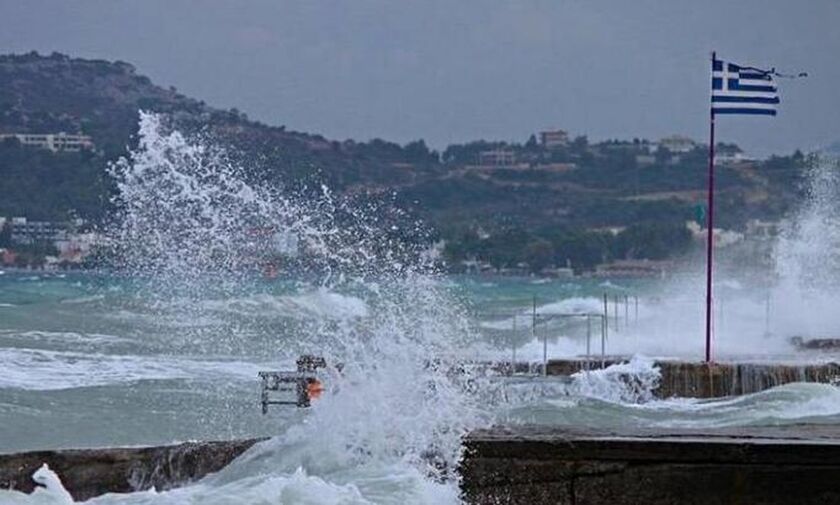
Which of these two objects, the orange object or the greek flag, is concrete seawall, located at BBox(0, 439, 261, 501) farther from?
the greek flag

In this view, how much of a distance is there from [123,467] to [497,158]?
105381 millimetres

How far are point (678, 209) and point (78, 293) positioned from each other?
5391 cm

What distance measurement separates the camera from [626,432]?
939 centimetres

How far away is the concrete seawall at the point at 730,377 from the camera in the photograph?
26.2 meters

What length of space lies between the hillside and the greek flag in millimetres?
36527

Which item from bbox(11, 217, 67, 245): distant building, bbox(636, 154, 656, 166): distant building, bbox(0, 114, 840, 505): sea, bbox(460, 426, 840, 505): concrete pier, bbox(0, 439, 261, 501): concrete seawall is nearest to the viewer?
bbox(460, 426, 840, 505): concrete pier

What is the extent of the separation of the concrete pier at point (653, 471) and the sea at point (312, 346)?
1.05ft

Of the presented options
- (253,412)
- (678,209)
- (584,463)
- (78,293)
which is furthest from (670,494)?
(678,209)

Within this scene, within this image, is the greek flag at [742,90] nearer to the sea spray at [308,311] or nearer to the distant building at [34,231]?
the sea spray at [308,311]

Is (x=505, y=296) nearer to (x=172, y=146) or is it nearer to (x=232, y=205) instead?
(x=232, y=205)

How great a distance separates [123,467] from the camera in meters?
11.7

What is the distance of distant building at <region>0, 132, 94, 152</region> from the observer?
7681 cm

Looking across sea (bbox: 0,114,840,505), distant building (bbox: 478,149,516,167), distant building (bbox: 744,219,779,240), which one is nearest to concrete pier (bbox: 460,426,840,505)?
sea (bbox: 0,114,840,505)

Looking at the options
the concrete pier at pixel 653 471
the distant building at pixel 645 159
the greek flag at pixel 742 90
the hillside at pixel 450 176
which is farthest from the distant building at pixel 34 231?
the distant building at pixel 645 159
